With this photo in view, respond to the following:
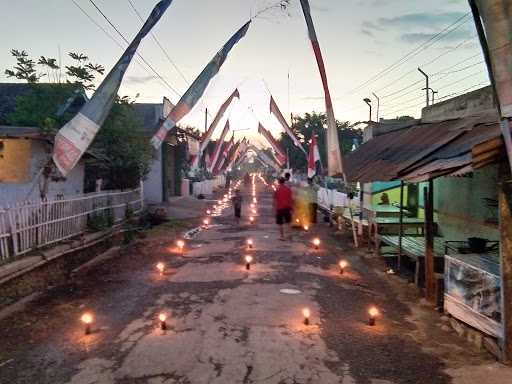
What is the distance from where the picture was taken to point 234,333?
6.88 metres

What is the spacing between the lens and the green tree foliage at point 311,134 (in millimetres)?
52219

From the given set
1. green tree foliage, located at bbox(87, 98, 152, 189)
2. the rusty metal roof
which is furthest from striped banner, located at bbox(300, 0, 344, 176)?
green tree foliage, located at bbox(87, 98, 152, 189)

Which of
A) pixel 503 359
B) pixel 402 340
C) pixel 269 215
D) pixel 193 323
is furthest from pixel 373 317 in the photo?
pixel 269 215

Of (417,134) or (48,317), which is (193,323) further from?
(417,134)

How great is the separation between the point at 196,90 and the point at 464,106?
7.65m

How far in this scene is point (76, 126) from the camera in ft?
30.3

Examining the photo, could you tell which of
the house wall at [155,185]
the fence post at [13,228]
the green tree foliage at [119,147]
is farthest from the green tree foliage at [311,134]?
the fence post at [13,228]

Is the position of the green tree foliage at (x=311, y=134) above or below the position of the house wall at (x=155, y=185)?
above

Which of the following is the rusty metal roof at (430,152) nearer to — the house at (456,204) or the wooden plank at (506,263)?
the house at (456,204)

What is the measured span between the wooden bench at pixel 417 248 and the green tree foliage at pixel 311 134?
36.2 m

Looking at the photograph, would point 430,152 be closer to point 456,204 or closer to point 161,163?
point 456,204

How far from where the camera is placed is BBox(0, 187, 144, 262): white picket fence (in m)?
9.55

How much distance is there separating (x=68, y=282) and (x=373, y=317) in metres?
6.98

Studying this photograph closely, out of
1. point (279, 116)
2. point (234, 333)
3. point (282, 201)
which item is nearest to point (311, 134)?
point (279, 116)
